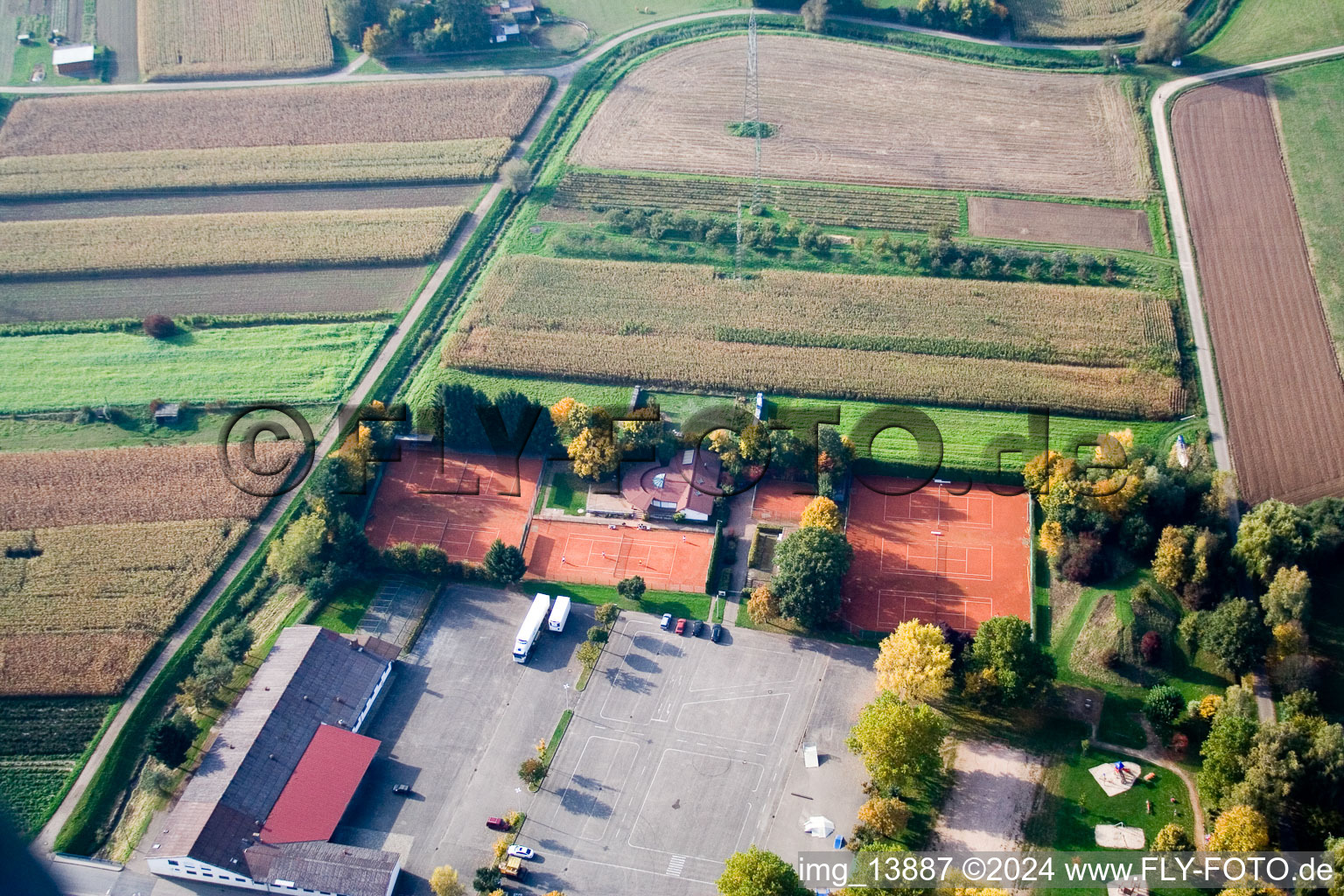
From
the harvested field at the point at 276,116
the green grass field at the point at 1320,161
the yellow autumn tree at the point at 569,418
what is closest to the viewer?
the yellow autumn tree at the point at 569,418

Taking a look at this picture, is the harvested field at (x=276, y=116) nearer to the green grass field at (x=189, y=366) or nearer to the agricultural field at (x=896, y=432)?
the green grass field at (x=189, y=366)

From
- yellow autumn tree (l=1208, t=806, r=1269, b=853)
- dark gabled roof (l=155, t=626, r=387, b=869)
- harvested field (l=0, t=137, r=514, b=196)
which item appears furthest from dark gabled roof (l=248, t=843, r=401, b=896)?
harvested field (l=0, t=137, r=514, b=196)

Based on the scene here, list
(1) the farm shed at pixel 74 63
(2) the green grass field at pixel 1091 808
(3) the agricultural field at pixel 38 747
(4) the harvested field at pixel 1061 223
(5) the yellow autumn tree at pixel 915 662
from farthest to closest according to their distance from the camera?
1. (1) the farm shed at pixel 74 63
2. (4) the harvested field at pixel 1061 223
3. (3) the agricultural field at pixel 38 747
4. (5) the yellow autumn tree at pixel 915 662
5. (2) the green grass field at pixel 1091 808

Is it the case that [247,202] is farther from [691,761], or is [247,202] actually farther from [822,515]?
[691,761]

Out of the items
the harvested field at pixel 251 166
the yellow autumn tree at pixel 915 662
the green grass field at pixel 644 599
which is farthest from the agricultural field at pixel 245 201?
the yellow autumn tree at pixel 915 662

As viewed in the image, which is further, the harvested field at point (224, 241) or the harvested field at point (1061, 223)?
the harvested field at point (224, 241)

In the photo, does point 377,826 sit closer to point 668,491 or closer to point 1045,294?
point 668,491

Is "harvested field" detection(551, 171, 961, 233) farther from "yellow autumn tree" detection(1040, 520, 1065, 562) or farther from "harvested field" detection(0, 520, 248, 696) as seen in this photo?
"harvested field" detection(0, 520, 248, 696)
